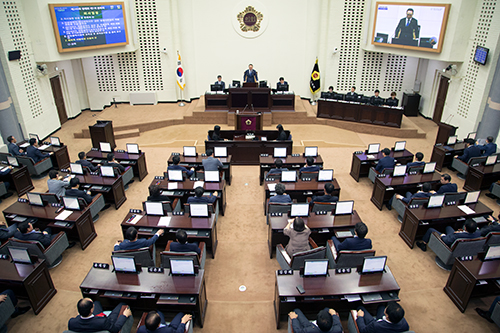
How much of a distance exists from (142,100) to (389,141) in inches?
433

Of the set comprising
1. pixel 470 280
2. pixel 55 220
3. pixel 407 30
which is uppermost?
pixel 407 30

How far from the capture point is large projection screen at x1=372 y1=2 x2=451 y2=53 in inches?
465

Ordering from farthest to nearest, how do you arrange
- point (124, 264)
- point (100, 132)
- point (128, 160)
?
point (100, 132) < point (128, 160) < point (124, 264)

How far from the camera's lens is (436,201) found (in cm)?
703

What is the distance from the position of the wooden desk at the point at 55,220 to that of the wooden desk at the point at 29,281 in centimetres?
125

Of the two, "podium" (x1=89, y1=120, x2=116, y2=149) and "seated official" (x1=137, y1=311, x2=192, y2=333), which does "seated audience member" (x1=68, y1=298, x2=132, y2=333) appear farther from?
"podium" (x1=89, y1=120, x2=116, y2=149)

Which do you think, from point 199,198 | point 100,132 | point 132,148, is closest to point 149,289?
point 199,198

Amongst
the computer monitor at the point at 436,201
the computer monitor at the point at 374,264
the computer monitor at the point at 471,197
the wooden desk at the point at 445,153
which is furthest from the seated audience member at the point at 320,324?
the wooden desk at the point at 445,153

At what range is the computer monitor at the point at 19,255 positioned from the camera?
17.8 ft

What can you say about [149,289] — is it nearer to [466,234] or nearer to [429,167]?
[466,234]

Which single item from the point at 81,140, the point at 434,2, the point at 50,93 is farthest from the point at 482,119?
the point at 50,93

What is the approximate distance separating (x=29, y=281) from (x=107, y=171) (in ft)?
11.7

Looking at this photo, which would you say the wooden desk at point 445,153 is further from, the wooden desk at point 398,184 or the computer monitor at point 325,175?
the computer monitor at point 325,175

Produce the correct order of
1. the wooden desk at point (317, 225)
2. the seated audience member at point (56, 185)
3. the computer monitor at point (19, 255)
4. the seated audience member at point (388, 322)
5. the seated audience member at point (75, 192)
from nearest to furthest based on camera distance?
the seated audience member at point (388, 322), the computer monitor at point (19, 255), the wooden desk at point (317, 225), the seated audience member at point (75, 192), the seated audience member at point (56, 185)
